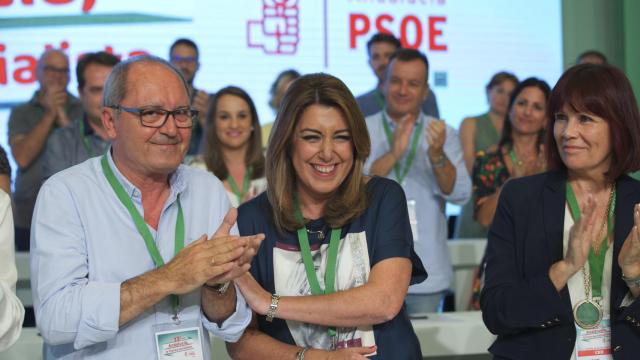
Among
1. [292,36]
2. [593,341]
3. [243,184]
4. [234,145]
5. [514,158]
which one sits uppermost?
[292,36]

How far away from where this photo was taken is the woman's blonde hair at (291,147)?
97.3 inches

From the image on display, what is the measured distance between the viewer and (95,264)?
2.15 meters

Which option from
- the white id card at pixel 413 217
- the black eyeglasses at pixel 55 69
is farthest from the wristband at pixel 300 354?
the black eyeglasses at pixel 55 69

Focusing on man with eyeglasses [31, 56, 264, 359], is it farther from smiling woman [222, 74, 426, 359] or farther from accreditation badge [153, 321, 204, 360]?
smiling woman [222, 74, 426, 359]

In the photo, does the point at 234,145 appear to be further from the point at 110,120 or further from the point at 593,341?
the point at 593,341

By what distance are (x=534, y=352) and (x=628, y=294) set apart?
0.31m

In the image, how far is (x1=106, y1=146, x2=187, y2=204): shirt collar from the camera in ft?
7.41

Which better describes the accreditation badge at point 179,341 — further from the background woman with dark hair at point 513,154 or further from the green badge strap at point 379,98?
the green badge strap at point 379,98

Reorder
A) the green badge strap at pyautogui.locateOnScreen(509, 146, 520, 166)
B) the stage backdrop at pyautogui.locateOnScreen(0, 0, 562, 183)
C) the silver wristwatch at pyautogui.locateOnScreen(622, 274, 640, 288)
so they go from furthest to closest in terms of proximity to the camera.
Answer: the stage backdrop at pyautogui.locateOnScreen(0, 0, 562, 183)
the green badge strap at pyautogui.locateOnScreen(509, 146, 520, 166)
the silver wristwatch at pyautogui.locateOnScreen(622, 274, 640, 288)

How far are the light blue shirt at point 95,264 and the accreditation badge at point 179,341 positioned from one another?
0.07ft

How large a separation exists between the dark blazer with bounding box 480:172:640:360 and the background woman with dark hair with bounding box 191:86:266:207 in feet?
6.66

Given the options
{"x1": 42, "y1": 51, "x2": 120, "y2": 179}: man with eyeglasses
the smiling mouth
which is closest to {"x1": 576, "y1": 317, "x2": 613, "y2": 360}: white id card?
the smiling mouth

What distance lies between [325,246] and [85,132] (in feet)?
7.32

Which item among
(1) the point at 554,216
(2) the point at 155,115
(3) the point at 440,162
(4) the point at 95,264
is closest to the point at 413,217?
(3) the point at 440,162
